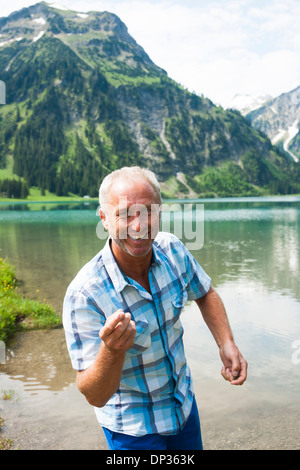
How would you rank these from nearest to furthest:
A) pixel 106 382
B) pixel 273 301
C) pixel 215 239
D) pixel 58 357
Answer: pixel 106 382 → pixel 58 357 → pixel 273 301 → pixel 215 239

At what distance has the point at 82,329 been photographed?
3.13m

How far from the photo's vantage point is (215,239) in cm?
4050

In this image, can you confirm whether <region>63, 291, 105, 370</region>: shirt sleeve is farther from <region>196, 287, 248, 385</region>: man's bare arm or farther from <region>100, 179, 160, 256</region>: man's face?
<region>196, 287, 248, 385</region>: man's bare arm

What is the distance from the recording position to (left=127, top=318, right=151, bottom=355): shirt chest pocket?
3346 millimetres

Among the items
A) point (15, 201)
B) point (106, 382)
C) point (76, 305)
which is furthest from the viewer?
point (15, 201)

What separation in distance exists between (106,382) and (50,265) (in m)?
23.2

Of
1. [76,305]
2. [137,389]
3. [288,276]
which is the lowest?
[288,276]

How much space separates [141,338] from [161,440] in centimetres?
94

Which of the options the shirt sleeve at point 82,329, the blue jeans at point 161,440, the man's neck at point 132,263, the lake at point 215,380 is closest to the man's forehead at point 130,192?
the lake at point 215,380

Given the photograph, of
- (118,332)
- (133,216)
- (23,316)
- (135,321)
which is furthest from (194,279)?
(23,316)

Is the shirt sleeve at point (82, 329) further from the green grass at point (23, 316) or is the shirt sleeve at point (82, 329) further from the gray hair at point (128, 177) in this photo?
the green grass at point (23, 316)

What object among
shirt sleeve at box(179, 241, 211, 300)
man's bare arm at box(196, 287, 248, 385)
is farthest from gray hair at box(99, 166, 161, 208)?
man's bare arm at box(196, 287, 248, 385)
